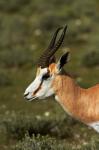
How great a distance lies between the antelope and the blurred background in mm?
826

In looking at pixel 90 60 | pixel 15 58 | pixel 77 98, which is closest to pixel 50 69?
pixel 77 98

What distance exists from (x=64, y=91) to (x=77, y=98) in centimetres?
20

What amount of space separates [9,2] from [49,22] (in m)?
7.10

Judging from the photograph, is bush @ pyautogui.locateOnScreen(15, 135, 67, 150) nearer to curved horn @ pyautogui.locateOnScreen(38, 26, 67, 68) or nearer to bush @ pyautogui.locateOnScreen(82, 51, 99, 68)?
curved horn @ pyautogui.locateOnScreen(38, 26, 67, 68)

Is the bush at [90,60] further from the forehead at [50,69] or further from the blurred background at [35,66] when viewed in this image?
the forehead at [50,69]

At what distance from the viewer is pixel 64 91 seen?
26.0ft

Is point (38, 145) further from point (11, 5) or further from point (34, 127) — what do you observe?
point (11, 5)

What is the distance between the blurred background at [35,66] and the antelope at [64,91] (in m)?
0.83

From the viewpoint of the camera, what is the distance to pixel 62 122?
11.6m

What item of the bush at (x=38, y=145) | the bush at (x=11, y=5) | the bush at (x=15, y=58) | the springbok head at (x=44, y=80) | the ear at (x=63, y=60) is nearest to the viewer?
the ear at (x=63, y=60)

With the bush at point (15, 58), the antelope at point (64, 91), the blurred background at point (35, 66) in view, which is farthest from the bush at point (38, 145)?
the bush at point (15, 58)

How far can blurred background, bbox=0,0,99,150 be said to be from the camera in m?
10.9

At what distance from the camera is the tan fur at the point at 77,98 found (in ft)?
25.7

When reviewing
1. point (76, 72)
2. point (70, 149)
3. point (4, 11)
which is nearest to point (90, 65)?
point (76, 72)
